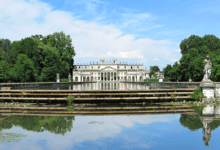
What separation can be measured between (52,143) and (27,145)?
68 cm

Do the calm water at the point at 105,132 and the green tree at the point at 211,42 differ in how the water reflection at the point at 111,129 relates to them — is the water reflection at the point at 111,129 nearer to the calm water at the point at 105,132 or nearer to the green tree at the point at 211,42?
the calm water at the point at 105,132

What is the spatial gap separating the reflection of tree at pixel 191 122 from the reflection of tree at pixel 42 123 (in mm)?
4490

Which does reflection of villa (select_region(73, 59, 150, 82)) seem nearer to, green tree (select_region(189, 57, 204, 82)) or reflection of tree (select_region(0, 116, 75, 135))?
green tree (select_region(189, 57, 204, 82))

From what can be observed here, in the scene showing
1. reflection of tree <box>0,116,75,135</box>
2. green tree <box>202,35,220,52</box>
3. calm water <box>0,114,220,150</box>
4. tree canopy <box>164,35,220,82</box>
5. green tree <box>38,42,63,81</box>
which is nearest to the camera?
calm water <box>0,114,220,150</box>

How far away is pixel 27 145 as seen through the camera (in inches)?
206

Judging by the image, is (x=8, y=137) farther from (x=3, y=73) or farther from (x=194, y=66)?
(x=194, y=66)

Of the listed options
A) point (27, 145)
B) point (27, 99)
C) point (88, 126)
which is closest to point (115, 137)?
point (88, 126)

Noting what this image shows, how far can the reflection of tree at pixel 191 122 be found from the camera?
22.5 ft

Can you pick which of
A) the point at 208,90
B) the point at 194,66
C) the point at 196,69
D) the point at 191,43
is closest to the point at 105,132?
the point at 208,90

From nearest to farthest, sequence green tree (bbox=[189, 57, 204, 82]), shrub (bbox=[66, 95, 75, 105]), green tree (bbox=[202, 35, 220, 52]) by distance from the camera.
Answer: shrub (bbox=[66, 95, 75, 105]) → green tree (bbox=[189, 57, 204, 82]) → green tree (bbox=[202, 35, 220, 52])

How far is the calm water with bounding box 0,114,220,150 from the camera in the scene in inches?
207

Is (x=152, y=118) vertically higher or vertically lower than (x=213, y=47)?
lower

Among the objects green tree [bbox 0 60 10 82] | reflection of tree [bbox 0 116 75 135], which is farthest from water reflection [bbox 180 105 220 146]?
green tree [bbox 0 60 10 82]

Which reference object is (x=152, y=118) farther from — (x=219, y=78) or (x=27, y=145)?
(x=219, y=78)
